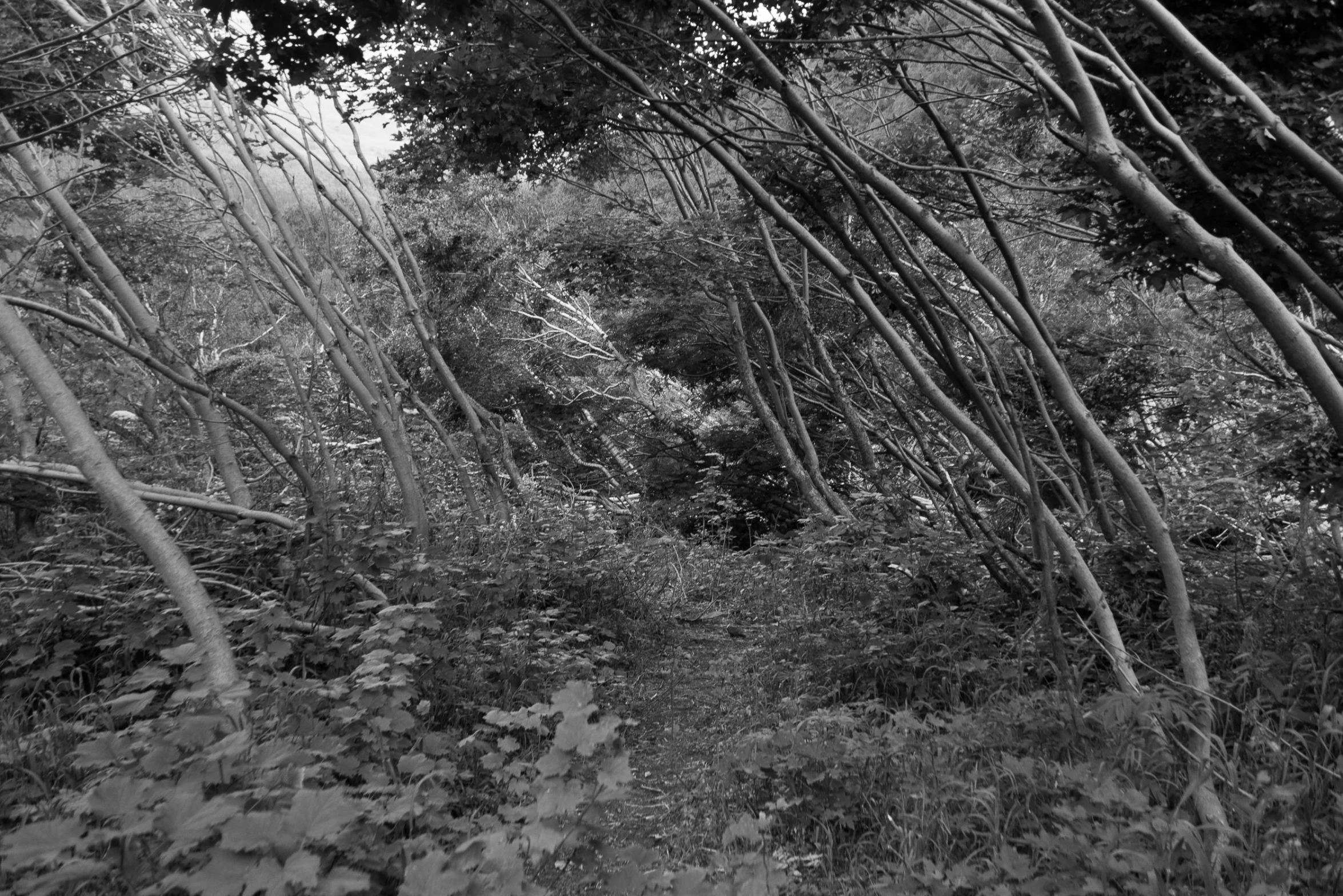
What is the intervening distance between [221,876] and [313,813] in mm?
198

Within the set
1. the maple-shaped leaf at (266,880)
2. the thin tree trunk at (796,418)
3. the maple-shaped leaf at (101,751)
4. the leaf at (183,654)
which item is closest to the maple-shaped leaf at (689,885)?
the maple-shaped leaf at (266,880)

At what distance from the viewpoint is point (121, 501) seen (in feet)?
9.61

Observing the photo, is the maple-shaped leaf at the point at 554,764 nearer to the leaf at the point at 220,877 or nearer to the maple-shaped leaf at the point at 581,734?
the maple-shaped leaf at the point at 581,734

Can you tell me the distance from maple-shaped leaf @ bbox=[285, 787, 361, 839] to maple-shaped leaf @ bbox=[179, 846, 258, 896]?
0.10 m

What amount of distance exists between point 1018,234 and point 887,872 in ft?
24.4

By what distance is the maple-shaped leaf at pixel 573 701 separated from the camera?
2.03m

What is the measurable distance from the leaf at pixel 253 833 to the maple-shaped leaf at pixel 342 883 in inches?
5.5

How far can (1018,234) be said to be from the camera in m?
8.34

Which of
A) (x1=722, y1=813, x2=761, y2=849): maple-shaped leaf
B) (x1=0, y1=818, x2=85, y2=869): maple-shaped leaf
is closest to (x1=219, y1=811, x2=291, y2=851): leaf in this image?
(x1=0, y1=818, x2=85, y2=869): maple-shaped leaf

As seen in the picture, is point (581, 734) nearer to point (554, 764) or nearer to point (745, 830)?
point (554, 764)

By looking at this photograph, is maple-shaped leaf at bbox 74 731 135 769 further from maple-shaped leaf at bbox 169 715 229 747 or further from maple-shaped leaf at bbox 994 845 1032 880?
maple-shaped leaf at bbox 994 845 1032 880

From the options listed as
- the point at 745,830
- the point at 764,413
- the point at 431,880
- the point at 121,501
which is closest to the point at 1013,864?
the point at 745,830

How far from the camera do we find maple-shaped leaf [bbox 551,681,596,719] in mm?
2033

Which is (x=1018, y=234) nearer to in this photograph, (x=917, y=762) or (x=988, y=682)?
(x=988, y=682)
